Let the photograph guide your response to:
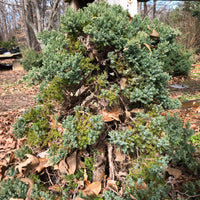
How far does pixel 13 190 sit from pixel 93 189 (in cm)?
70

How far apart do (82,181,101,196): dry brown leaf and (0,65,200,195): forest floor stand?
90cm

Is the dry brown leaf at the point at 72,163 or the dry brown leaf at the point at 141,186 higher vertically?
the dry brown leaf at the point at 72,163

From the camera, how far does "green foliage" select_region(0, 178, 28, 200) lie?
150 centimetres

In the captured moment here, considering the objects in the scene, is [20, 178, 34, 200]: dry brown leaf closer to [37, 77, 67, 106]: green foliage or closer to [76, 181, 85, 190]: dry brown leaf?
[76, 181, 85, 190]: dry brown leaf

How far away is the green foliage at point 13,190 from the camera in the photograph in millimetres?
1495

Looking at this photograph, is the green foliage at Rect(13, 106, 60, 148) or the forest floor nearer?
the green foliage at Rect(13, 106, 60, 148)

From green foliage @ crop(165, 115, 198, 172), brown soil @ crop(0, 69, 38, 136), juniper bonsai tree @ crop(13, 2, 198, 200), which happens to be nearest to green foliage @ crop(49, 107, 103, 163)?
juniper bonsai tree @ crop(13, 2, 198, 200)

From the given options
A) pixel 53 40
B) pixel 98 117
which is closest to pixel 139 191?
pixel 98 117

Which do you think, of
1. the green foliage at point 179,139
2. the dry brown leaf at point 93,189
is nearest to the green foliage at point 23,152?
the dry brown leaf at point 93,189

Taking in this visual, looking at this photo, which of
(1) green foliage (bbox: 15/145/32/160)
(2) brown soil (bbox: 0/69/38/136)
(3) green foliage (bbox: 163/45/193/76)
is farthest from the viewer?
(3) green foliage (bbox: 163/45/193/76)

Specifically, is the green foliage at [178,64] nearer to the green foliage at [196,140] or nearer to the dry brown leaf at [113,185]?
the green foliage at [196,140]

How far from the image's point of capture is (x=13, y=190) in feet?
5.01

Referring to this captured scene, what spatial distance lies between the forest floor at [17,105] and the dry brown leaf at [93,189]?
902mm

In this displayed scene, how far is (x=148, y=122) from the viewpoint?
→ 4.92ft
